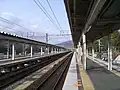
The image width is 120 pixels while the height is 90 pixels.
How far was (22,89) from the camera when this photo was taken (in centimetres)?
1234

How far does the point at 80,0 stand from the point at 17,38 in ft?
87.5

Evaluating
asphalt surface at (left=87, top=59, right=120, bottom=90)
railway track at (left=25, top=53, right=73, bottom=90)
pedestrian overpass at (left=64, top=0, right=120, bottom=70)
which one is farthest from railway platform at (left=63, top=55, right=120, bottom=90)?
pedestrian overpass at (left=64, top=0, right=120, bottom=70)

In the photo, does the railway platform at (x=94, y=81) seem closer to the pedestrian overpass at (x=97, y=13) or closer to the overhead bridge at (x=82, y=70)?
the overhead bridge at (x=82, y=70)

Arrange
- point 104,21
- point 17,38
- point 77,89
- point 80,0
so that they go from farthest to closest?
1. point 17,38
2. point 104,21
3. point 80,0
4. point 77,89

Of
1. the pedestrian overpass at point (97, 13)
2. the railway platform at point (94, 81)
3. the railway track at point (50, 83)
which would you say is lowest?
the railway track at point (50, 83)

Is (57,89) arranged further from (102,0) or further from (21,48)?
(21,48)

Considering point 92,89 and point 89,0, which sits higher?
point 89,0

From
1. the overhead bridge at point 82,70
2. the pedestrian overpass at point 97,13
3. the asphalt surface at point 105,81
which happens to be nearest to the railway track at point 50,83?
the overhead bridge at point 82,70

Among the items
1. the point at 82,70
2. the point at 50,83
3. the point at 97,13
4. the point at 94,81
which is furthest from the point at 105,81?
the point at 82,70

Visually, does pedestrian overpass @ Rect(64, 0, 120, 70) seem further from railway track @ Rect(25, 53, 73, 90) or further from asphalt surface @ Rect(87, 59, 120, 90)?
railway track @ Rect(25, 53, 73, 90)

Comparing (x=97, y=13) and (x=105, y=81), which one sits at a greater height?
(x=97, y=13)

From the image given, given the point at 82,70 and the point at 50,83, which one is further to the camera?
the point at 82,70

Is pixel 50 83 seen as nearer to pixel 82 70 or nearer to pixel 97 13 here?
pixel 82 70

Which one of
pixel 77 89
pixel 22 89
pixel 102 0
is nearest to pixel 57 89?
pixel 22 89
